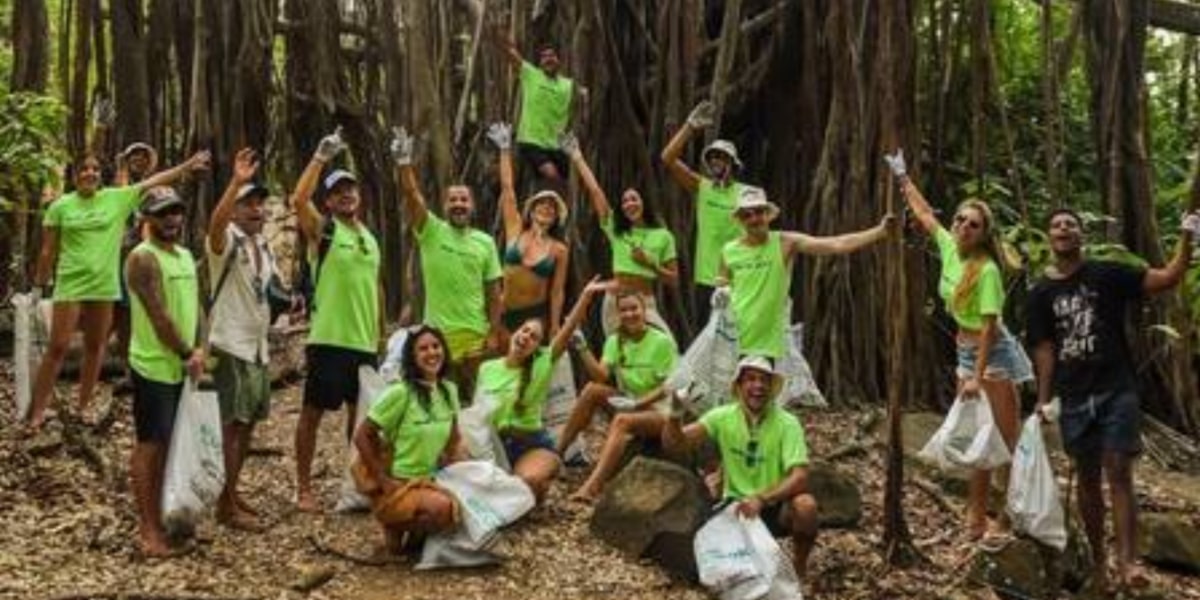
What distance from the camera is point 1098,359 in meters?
5.44

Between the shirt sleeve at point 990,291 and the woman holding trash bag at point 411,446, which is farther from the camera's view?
the shirt sleeve at point 990,291

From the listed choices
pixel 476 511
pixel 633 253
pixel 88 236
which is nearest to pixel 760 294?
pixel 633 253

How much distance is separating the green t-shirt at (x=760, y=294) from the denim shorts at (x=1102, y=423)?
1.32m

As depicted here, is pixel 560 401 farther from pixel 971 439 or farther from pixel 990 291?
pixel 990 291

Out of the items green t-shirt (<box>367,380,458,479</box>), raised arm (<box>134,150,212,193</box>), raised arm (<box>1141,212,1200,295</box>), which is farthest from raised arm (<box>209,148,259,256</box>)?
raised arm (<box>1141,212,1200,295</box>)

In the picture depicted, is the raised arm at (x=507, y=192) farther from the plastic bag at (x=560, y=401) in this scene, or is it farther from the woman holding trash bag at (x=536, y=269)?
the plastic bag at (x=560, y=401)

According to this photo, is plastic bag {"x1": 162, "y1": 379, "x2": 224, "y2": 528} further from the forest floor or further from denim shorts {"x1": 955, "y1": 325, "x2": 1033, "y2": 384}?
denim shorts {"x1": 955, "y1": 325, "x2": 1033, "y2": 384}

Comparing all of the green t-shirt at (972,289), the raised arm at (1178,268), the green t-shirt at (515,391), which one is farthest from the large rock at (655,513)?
the raised arm at (1178,268)

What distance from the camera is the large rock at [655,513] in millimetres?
5691

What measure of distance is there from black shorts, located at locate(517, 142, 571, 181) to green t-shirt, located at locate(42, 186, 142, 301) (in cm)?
263

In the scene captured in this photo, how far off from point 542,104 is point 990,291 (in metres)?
3.67

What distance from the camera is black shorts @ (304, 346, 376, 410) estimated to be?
19.4 ft

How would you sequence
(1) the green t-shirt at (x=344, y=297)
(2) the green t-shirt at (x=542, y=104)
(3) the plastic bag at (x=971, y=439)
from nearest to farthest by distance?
1. (3) the plastic bag at (x=971, y=439)
2. (1) the green t-shirt at (x=344, y=297)
3. (2) the green t-shirt at (x=542, y=104)

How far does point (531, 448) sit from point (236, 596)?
1.72 m
